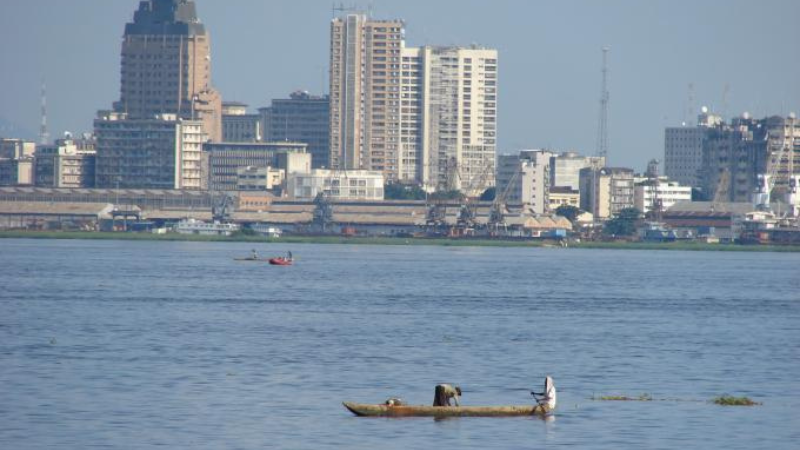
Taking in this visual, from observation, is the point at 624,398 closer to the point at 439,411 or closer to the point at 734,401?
the point at 734,401

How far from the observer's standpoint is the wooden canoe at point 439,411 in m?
48.6

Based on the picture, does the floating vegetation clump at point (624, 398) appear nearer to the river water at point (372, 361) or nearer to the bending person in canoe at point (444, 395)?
the river water at point (372, 361)

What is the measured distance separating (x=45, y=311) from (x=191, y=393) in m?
35.6

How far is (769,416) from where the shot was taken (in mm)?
51094

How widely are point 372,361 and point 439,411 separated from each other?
15.0 m

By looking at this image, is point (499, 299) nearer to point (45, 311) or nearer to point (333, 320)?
point (333, 320)

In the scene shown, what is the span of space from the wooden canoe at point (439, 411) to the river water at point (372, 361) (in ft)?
1.16

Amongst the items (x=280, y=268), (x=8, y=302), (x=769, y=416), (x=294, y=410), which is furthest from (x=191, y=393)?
(x=280, y=268)

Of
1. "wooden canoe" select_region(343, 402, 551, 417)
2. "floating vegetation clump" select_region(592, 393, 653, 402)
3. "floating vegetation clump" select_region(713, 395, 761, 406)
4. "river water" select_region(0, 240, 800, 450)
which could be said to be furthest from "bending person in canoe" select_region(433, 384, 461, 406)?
"floating vegetation clump" select_region(713, 395, 761, 406)

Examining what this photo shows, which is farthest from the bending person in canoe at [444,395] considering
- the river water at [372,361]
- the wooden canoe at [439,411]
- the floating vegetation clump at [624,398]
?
the floating vegetation clump at [624,398]

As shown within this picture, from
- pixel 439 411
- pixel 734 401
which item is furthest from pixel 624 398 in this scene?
pixel 439 411

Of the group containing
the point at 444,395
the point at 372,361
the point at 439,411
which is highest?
the point at 444,395

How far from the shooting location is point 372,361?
63.6 metres

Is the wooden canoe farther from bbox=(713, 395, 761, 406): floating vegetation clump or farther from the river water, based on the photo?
bbox=(713, 395, 761, 406): floating vegetation clump
